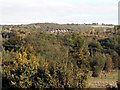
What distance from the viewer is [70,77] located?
23.4 m

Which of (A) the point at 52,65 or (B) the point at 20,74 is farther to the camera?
(A) the point at 52,65

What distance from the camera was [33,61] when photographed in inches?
964

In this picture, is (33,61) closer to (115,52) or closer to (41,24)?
(115,52)

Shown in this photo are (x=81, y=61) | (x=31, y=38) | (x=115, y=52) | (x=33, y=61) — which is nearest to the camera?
(x=33, y=61)

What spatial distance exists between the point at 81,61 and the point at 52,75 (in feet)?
28.3

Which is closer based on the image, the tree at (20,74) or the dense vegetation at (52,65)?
the tree at (20,74)

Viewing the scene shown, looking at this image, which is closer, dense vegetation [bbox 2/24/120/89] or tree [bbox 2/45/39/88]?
tree [bbox 2/45/39/88]

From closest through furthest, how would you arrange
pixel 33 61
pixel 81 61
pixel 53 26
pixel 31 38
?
pixel 33 61, pixel 81 61, pixel 31 38, pixel 53 26

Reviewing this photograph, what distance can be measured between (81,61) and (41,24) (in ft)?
198

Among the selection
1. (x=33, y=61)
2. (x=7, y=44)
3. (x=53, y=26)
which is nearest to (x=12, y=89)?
(x=33, y=61)

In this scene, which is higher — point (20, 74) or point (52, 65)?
point (52, 65)

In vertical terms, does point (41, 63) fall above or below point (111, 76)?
above

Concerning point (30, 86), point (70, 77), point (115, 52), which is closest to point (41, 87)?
point (30, 86)

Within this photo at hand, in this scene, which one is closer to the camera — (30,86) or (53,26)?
(30,86)
